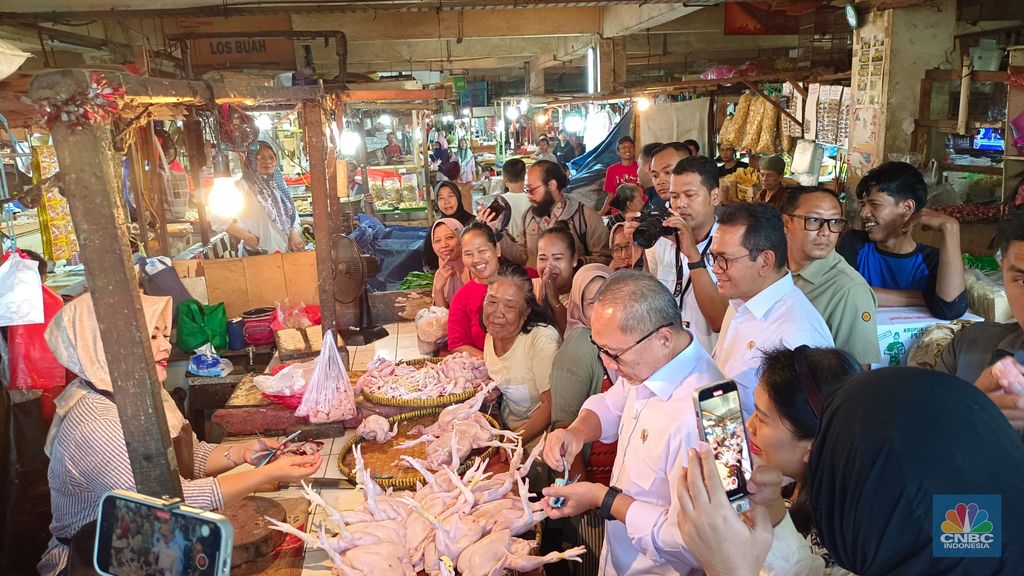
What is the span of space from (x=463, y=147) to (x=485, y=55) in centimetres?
422

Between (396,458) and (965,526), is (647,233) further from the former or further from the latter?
(965,526)

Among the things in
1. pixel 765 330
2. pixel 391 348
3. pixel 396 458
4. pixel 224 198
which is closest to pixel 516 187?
pixel 391 348

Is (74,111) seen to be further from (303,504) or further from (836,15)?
(836,15)

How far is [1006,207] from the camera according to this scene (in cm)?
500

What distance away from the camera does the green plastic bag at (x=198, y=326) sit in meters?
5.91

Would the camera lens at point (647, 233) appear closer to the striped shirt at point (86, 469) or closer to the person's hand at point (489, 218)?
the striped shirt at point (86, 469)

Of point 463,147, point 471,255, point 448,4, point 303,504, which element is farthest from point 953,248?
point 463,147

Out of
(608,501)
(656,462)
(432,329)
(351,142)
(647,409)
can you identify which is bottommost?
(432,329)

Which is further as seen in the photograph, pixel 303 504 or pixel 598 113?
pixel 598 113

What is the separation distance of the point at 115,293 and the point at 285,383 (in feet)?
8.12

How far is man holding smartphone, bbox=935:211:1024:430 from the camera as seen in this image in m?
1.80

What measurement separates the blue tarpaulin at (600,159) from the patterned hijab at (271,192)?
484cm

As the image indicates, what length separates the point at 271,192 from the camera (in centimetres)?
823

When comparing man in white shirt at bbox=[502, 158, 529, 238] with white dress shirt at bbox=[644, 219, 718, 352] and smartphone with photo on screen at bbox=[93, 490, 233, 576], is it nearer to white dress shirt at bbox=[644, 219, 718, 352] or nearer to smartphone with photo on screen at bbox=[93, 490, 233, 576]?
white dress shirt at bbox=[644, 219, 718, 352]
